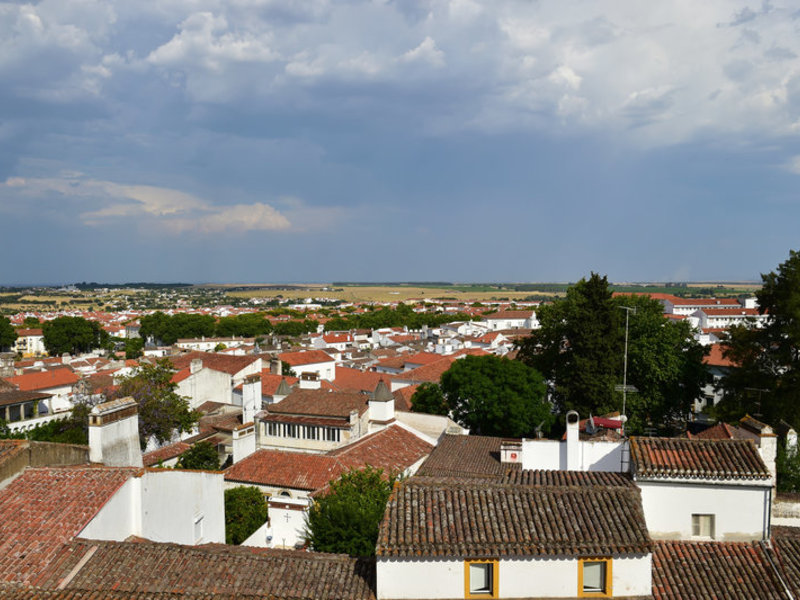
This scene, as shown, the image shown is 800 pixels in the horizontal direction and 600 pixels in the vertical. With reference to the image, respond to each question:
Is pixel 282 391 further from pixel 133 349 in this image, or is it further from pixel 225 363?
pixel 133 349

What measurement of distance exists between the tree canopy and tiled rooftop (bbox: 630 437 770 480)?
2341cm

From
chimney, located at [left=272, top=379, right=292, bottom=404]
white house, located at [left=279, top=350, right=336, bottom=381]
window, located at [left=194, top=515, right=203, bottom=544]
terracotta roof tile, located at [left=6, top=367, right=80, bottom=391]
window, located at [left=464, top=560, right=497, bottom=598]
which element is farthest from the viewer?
white house, located at [left=279, top=350, right=336, bottom=381]

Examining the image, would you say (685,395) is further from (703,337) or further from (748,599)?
(703,337)

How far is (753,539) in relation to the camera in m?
12.6

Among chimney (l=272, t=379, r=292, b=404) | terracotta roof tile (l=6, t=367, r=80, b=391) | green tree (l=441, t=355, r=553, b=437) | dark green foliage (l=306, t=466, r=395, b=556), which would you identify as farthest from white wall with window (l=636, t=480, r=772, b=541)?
terracotta roof tile (l=6, t=367, r=80, b=391)

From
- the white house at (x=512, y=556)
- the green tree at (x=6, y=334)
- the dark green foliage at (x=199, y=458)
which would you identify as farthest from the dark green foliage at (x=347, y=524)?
the green tree at (x=6, y=334)

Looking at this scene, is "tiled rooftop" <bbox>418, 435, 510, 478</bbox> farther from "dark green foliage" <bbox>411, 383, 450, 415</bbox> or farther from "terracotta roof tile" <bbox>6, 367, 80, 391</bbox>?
"terracotta roof tile" <bbox>6, 367, 80, 391</bbox>

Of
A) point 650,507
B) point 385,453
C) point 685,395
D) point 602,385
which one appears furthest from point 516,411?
point 650,507

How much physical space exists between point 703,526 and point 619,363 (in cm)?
2697

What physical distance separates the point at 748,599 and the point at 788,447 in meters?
14.6

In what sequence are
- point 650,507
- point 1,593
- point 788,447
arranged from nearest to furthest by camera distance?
point 1,593 → point 650,507 → point 788,447

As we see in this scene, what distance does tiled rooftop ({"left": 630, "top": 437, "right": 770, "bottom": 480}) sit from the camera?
12.7 metres

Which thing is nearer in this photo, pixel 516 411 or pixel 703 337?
pixel 516 411

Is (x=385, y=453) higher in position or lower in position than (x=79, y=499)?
lower
